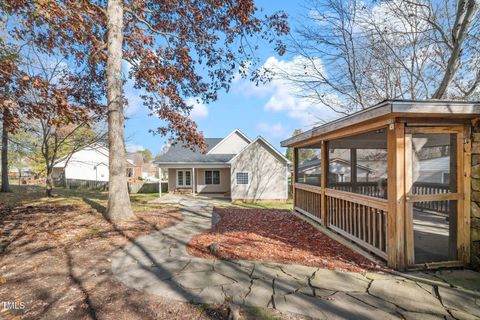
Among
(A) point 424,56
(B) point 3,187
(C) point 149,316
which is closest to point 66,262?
(C) point 149,316

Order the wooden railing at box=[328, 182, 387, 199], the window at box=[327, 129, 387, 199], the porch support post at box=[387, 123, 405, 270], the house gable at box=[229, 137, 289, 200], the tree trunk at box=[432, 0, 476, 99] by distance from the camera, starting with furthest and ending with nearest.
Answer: the house gable at box=[229, 137, 289, 200] → the tree trunk at box=[432, 0, 476, 99] → the window at box=[327, 129, 387, 199] → the wooden railing at box=[328, 182, 387, 199] → the porch support post at box=[387, 123, 405, 270]

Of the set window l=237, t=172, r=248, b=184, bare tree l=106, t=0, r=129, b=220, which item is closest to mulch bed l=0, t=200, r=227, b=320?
bare tree l=106, t=0, r=129, b=220

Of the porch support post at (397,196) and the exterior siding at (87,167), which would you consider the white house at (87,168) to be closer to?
the exterior siding at (87,167)

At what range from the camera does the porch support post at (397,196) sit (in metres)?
3.98

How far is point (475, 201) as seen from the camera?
4.10 meters

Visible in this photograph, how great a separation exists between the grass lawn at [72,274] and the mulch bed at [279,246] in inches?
64.2

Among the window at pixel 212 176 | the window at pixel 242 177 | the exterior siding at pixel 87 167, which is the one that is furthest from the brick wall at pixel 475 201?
the exterior siding at pixel 87 167

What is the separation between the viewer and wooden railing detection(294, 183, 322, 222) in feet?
24.0

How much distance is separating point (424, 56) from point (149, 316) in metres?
12.6

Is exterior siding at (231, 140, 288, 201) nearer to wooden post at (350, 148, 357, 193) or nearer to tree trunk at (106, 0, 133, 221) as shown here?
wooden post at (350, 148, 357, 193)

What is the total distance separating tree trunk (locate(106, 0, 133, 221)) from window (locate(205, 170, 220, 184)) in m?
13.0

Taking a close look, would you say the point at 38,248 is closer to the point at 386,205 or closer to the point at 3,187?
the point at 386,205

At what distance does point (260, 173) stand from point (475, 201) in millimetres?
14410

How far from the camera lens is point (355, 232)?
17.4 feet
